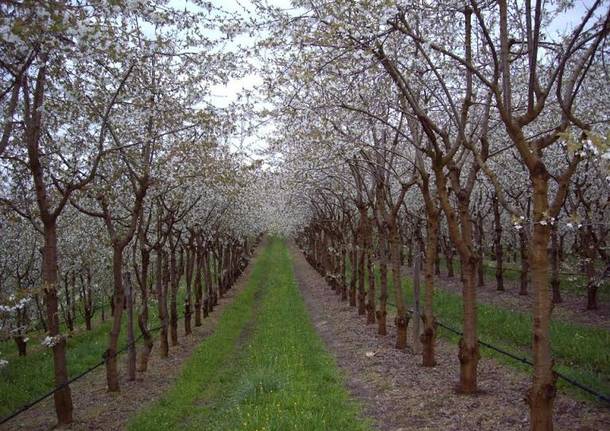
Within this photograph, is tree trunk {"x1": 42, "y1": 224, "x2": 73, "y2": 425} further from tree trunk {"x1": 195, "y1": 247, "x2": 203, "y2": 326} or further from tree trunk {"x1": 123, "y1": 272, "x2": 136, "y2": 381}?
tree trunk {"x1": 195, "y1": 247, "x2": 203, "y2": 326}

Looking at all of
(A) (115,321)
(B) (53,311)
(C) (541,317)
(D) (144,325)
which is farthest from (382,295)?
(C) (541,317)

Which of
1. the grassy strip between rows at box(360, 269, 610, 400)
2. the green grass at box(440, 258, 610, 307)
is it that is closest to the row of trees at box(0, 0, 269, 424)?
the grassy strip between rows at box(360, 269, 610, 400)

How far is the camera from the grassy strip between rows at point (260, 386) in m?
9.15

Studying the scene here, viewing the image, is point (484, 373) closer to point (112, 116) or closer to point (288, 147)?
point (112, 116)

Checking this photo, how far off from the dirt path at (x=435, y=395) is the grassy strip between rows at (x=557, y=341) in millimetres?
943

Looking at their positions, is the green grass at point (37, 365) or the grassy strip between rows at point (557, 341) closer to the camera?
the grassy strip between rows at point (557, 341)

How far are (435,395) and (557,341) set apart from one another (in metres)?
6.71

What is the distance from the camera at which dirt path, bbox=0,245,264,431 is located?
11.7 meters

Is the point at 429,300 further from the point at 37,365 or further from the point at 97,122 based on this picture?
the point at 37,365

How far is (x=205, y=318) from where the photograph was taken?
2700 cm

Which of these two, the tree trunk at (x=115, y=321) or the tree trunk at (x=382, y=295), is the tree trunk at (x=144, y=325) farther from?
the tree trunk at (x=382, y=295)

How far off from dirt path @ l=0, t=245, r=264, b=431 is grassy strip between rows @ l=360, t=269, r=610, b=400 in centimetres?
822

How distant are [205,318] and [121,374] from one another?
10629 mm

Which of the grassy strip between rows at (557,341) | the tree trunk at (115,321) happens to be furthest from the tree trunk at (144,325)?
the grassy strip between rows at (557,341)
